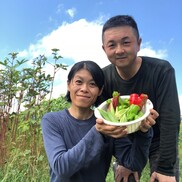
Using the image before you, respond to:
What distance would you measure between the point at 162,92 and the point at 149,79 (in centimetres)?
13

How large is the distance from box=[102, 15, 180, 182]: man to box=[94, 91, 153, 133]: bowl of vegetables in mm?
434

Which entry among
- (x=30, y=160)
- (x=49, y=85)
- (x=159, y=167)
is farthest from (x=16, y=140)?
(x=159, y=167)

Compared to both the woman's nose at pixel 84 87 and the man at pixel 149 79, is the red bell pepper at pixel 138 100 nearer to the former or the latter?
the woman's nose at pixel 84 87

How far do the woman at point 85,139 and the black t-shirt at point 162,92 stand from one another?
39cm

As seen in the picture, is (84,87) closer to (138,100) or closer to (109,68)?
(138,100)

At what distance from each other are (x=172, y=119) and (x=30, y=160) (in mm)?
2068

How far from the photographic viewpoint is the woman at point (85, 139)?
1872 mm

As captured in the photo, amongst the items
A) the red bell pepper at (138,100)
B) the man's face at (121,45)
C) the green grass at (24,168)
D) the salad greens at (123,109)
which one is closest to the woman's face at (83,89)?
the salad greens at (123,109)

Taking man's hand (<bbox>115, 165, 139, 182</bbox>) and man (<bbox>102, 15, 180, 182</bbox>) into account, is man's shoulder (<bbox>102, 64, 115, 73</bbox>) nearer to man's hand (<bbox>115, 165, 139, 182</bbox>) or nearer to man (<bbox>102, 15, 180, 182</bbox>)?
man (<bbox>102, 15, 180, 182</bbox>)

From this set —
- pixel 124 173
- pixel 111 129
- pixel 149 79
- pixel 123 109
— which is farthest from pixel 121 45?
pixel 124 173

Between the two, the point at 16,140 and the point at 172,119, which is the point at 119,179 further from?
the point at 16,140

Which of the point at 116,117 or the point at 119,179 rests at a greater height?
the point at 116,117

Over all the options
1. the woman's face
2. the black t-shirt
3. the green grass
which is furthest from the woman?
the green grass

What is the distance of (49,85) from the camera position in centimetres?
405
